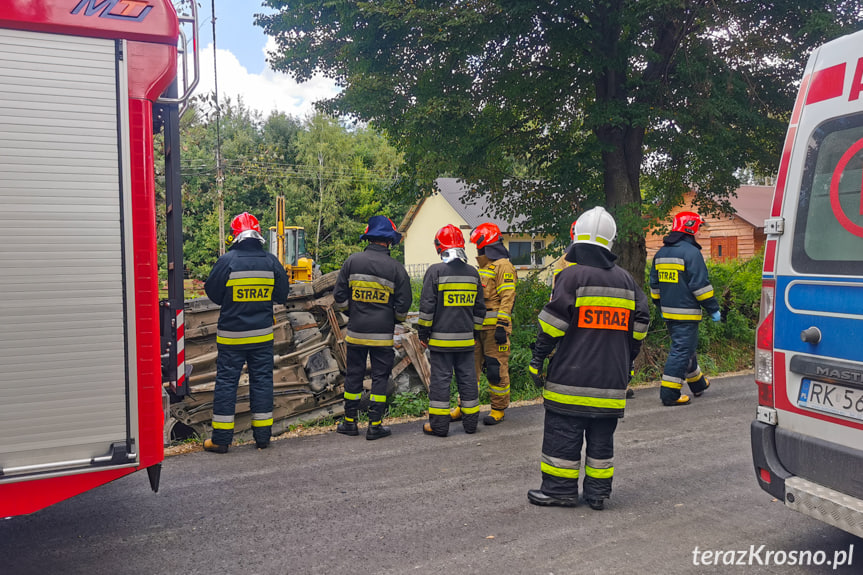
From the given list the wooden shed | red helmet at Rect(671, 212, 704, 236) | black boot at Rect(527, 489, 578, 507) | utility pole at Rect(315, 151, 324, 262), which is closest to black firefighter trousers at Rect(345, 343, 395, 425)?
black boot at Rect(527, 489, 578, 507)

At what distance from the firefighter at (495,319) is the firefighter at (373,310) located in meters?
1.09

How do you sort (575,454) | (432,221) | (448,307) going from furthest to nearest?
1. (432,221)
2. (448,307)
3. (575,454)

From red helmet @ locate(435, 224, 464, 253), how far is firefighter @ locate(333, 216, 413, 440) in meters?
0.47

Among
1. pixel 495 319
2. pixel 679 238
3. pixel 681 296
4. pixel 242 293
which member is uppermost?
pixel 679 238

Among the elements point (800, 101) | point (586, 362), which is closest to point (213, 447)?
point (586, 362)

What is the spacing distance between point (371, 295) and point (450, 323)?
89 cm

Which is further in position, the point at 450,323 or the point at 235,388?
the point at 450,323

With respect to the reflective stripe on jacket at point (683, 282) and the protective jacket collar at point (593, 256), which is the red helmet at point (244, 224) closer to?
the protective jacket collar at point (593, 256)

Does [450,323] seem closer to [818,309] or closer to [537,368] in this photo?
[537,368]

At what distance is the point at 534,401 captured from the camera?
8867 mm

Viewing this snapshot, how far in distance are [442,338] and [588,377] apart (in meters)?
2.58

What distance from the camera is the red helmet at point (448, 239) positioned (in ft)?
23.1

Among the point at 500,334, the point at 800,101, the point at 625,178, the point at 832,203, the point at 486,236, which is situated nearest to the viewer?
the point at 832,203

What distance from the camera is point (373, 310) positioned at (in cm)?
689
